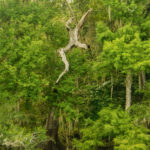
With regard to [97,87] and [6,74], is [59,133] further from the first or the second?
[6,74]

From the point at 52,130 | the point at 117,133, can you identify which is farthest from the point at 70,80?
the point at 117,133

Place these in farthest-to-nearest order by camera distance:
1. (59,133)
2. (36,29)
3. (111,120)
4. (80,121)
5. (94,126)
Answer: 1. (59,133)
2. (80,121)
3. (36,29)
4. (94,126)
5. (111,120)

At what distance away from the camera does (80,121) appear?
17.6 m

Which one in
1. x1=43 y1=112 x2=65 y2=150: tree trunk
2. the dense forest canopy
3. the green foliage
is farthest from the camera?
x1=43 y1=112 x2=65 y2=150: tree trunk

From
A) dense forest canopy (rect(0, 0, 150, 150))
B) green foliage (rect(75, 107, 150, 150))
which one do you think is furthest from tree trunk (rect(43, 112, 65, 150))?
green foliage (rect(75, 107, 150, 150))

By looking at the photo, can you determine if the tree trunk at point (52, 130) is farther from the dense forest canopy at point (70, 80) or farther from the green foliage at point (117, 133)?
the green foliage at point (117, 133)

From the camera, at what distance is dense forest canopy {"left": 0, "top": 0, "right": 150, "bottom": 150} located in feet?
44.2

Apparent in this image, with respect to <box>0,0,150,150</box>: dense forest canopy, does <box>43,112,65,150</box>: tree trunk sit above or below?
below

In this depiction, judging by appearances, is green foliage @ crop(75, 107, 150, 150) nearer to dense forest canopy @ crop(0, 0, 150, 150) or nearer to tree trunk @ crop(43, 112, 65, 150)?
dense forest canopy @ crop(0, 0, 150, 150)

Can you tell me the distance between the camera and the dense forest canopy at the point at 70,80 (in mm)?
13477

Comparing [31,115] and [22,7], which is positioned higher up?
[22,7]

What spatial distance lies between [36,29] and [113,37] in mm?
4364

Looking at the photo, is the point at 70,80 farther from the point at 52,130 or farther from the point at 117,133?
the point at 117,133

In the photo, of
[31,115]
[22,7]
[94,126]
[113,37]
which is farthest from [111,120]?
[22,7]
